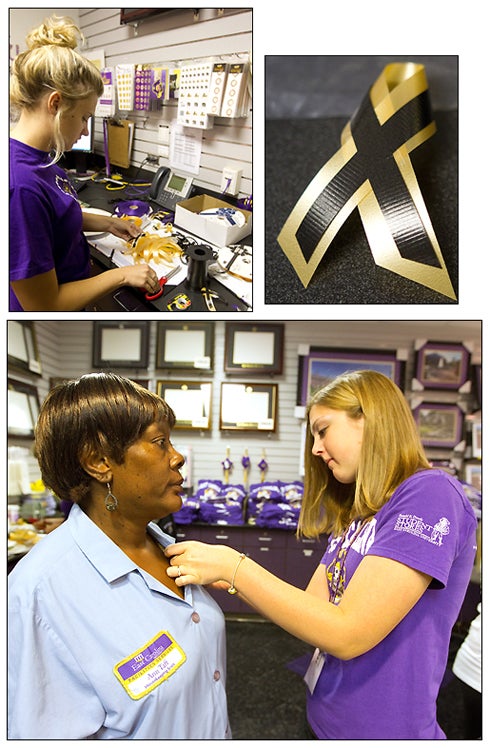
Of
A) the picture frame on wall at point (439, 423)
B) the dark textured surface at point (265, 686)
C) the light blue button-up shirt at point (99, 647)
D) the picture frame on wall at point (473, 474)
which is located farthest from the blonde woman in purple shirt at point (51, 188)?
the dark textured surface at point (265, 686)

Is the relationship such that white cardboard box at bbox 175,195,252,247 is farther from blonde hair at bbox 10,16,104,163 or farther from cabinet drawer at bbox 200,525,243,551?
cabinet drawer at bbox 200,525,243,551

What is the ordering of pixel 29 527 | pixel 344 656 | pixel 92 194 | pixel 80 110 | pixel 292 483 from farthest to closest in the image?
pixel 292 483
pixel 29 527
pixel 92 194
pixel 80 110
pixel 344 656

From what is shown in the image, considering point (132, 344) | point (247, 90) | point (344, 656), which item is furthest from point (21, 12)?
point (344, 656)

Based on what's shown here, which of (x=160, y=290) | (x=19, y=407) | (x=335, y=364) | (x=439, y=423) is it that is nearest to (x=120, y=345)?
(x=160, y=290)

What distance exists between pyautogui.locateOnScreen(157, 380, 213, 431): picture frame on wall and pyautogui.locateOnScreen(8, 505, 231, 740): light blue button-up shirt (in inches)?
14.7

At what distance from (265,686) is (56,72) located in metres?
2.07

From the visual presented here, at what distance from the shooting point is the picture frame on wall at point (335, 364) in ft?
4.83

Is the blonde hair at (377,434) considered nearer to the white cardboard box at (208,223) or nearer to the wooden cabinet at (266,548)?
the wooden cabinet at (266,548)

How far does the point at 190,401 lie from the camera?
4.70ft

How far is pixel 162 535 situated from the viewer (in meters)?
1.20

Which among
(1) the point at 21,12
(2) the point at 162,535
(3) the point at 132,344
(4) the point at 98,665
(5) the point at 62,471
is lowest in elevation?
(4) the point at 98,665

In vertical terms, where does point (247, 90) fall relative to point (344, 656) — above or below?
above
